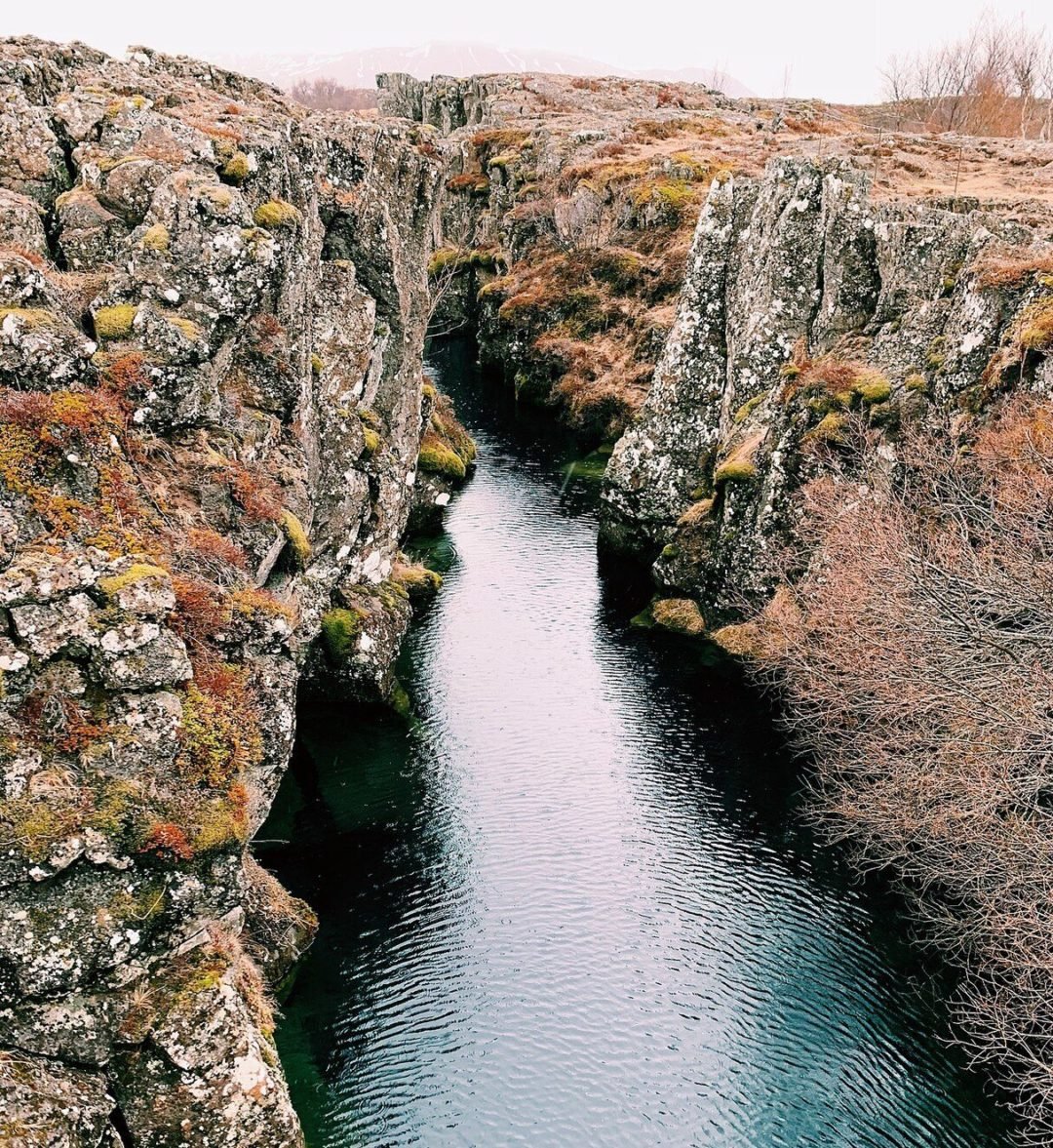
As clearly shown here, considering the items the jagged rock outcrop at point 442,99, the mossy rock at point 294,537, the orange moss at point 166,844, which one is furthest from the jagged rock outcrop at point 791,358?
the jagged rock outcrop at point 442,99

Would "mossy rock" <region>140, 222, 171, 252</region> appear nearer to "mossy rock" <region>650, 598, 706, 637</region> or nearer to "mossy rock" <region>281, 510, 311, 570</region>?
"mossy rock" <region>281, 510, 311, 570</region>

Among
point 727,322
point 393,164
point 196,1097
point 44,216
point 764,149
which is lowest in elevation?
point 196,1097

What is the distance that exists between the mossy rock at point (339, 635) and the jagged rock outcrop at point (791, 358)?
55.6 feet

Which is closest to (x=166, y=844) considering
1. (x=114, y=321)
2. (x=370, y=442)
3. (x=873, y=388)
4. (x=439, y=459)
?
(x=114, y=321)

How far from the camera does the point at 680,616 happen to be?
4694 cm

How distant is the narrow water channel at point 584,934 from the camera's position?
23.7 metres

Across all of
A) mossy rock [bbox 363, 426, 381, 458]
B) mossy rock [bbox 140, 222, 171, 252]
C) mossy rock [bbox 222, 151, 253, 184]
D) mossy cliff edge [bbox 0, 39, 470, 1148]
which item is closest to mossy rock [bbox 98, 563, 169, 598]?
mossy cliff edge [bbox 0, 39, 470, 1148]

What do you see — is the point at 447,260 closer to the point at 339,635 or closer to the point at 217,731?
the point at 339,635

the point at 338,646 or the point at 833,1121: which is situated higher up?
the point at 338,646

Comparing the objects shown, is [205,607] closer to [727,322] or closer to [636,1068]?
[636,1068]

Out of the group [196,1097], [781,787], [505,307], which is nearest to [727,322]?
[781,787]

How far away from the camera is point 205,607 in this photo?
2239 cm

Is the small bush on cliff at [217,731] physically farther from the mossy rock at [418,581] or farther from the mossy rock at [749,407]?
the mossy rock at [749,407]

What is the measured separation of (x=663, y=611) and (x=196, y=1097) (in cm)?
3185
